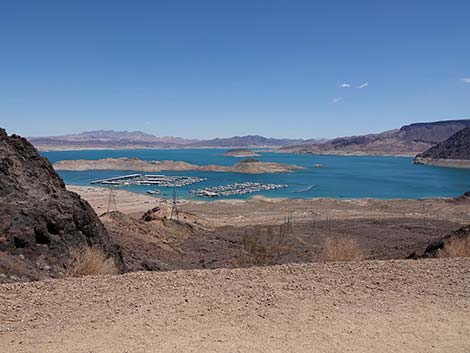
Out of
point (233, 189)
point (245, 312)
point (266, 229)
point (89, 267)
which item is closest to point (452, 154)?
point (233, 189)

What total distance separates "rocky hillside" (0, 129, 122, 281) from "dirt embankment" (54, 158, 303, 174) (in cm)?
12080

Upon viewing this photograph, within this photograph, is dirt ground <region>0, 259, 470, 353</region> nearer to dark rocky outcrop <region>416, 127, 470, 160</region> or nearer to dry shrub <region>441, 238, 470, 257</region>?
dry shrub <region>441, 238, 470, 257</region>

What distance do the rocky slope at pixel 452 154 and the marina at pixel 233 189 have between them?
100819mm

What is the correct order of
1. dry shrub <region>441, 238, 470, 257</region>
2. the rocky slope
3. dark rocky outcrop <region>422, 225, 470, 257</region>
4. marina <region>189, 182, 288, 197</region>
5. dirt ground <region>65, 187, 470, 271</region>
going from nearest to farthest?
dry shrub <region>441, 238, 470, 257</region>
dark rocky outcrop <region>422, 225, 470, 257</region>
dirt ground <region>65, 187, 470, 271</region>
marina <region>189, 182, 288, 197</region>
the rocky slope

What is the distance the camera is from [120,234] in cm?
2322

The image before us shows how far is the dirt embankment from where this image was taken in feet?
458

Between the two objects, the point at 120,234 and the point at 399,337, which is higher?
the point at 399,337

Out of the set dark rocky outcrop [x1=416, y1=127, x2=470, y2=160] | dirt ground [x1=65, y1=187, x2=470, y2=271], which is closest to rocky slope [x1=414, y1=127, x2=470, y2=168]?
dark rocky outcrop [x1=416, y1=127, x2=470, y2=160]

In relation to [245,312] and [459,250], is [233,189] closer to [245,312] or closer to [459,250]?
[459,250]

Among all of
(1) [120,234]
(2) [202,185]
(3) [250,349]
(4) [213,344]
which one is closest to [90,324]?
(4) [213,344]

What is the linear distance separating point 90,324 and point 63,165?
153613 mm

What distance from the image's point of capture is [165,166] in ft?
503

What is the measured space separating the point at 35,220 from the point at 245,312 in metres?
6.90

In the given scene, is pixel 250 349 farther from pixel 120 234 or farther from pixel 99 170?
pixel 99 170
